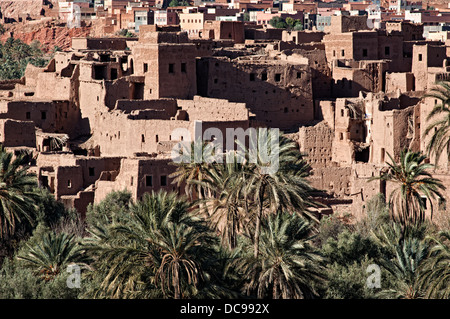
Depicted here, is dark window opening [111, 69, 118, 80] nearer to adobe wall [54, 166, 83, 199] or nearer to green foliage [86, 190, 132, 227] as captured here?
adobe wall [54, 166, 83, 199]

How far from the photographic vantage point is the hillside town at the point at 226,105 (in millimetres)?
47125

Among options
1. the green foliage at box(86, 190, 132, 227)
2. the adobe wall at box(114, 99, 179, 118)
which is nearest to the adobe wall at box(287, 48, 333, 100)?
the adobe wall at box(114, 99, 179, 118)

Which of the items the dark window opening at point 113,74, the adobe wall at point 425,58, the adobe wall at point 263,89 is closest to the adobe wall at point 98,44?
the dark window opening at point 113,74

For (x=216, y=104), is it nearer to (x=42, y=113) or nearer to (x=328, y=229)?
(x=42, y=113)

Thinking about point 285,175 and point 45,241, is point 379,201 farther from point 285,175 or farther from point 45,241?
point 45,241

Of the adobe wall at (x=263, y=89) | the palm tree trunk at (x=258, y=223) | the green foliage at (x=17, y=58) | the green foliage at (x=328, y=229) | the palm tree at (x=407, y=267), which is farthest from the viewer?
the green foliage at (x=17, y=58)

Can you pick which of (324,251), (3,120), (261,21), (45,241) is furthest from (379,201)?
(261,21)

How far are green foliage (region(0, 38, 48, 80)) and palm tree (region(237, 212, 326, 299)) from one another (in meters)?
Answer: 54.6

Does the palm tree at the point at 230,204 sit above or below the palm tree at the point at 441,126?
below

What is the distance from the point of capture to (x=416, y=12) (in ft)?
438

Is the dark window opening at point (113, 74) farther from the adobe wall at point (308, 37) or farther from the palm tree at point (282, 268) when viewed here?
the palm tree at point (282, 268)

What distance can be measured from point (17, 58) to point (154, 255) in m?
79.2

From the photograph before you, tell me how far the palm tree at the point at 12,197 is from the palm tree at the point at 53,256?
7.19ft

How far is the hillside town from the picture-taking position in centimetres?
4712
